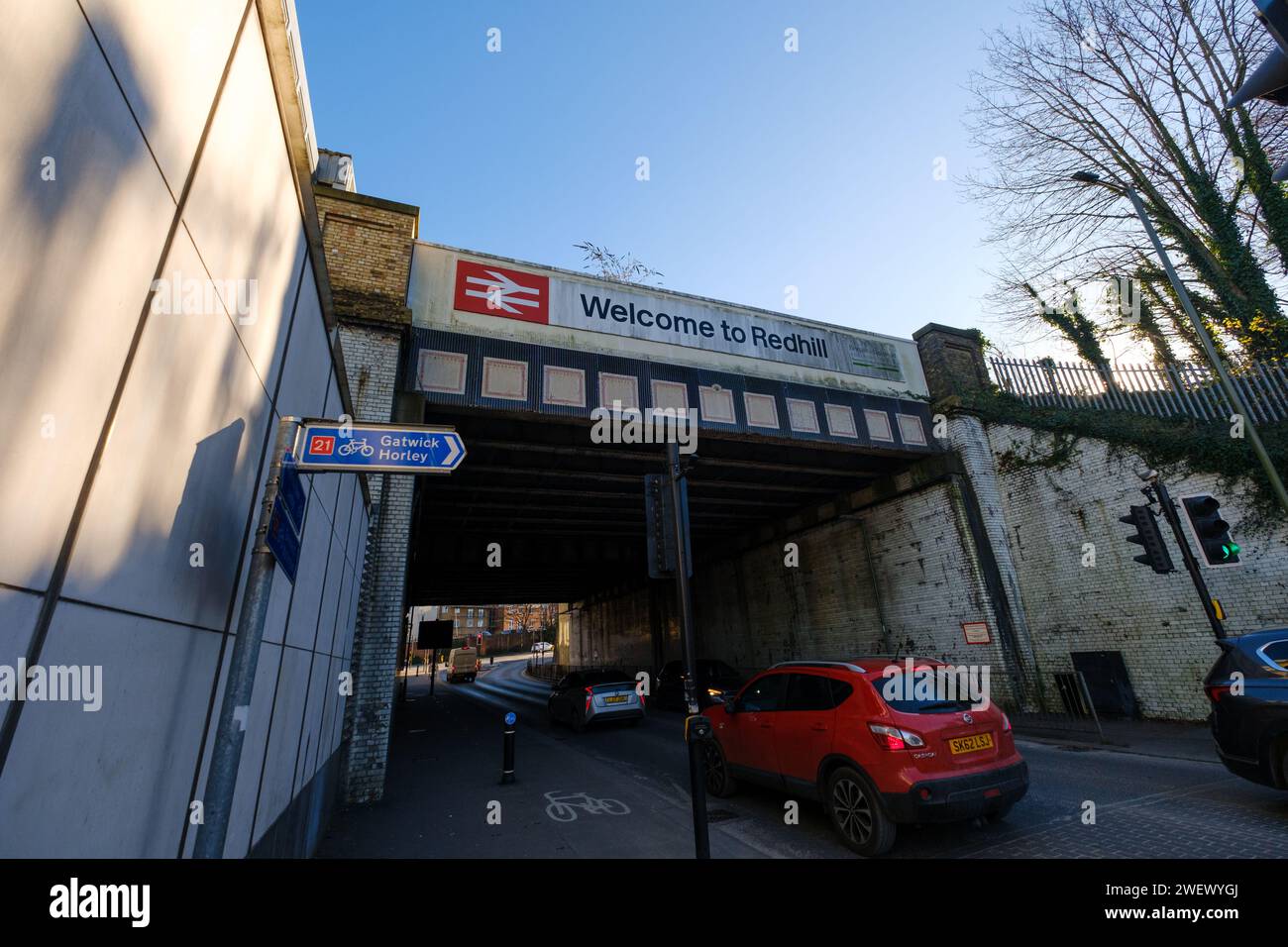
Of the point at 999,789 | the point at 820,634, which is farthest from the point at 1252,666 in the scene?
the point at 820,634

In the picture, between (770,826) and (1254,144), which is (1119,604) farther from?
(1254,144)

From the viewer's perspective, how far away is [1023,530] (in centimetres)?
1426

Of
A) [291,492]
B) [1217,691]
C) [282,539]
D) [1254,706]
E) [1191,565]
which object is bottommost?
[1254,706]

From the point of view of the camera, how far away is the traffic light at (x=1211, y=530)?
26.2ft

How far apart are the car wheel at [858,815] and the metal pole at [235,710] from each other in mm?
5197

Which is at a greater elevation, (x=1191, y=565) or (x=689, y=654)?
(x=1191, y=565)

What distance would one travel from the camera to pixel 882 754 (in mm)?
5156

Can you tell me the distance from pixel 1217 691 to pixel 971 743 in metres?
3.15

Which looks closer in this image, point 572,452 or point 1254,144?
point 572,452

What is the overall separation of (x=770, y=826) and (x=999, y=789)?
2.47m

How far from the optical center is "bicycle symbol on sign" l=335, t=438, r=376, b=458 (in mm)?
2756

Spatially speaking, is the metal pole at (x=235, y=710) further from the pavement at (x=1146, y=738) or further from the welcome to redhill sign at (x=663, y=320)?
the pavement at (x=1146, y=738)

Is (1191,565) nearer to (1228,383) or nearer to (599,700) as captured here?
(1228,383)

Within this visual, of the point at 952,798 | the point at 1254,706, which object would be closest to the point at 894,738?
the point at 952,798
